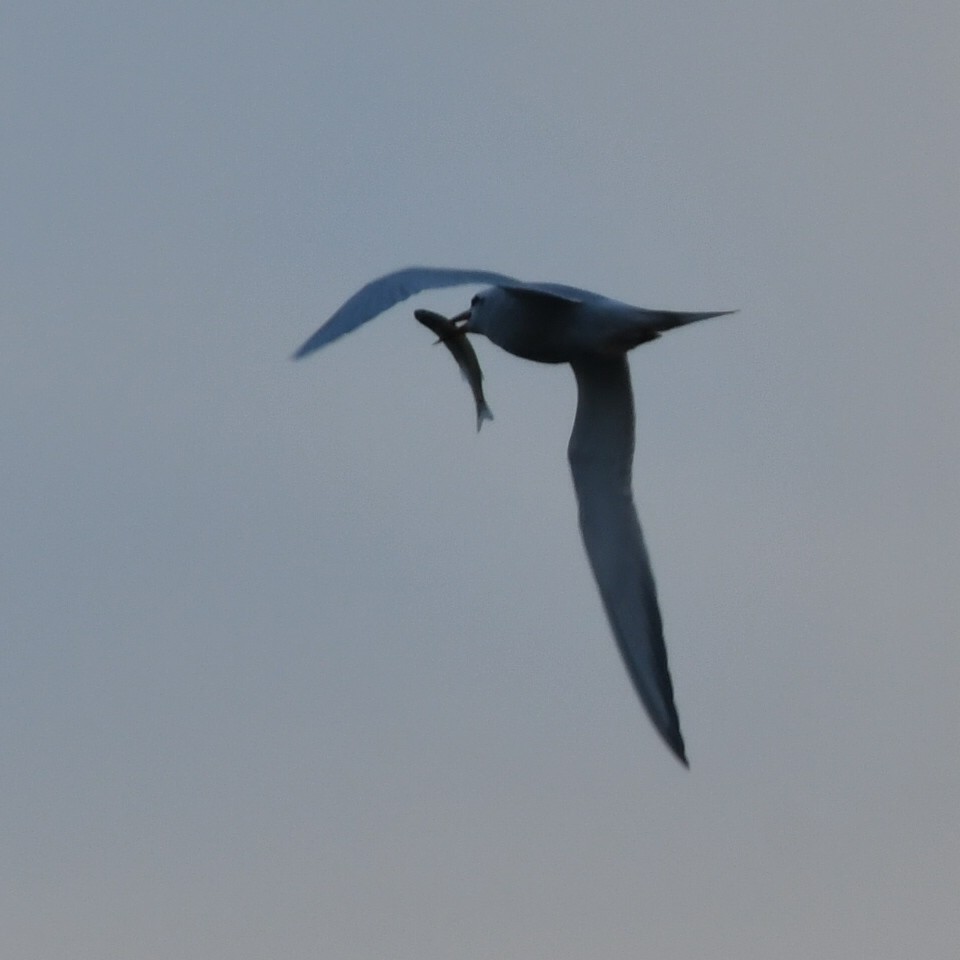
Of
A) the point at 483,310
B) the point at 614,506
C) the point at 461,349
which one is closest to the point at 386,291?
the point at 483,310

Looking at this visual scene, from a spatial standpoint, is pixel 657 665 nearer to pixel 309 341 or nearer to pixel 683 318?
pixel 683 318

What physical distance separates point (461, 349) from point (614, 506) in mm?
2183

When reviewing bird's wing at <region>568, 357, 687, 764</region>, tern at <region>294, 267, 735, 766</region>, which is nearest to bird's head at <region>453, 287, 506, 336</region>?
tern at <region>294, 267, 735, 766</region>

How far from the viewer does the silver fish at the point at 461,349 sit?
742 inches

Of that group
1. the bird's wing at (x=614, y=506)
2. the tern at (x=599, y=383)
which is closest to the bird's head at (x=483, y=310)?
the tern at (x=599, y=383)

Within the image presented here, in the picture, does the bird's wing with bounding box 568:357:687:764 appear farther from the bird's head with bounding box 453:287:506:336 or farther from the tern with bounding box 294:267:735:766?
the bird's head with bounding box 453:287:506:336

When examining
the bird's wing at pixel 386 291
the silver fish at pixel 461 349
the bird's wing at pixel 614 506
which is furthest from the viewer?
the silver fish at pixel 461 349

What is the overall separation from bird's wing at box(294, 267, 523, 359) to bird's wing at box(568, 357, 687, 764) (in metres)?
1.93

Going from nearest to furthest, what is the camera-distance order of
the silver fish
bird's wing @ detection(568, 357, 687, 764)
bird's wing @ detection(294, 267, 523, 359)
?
bird's wing @ detection(294, 267, 523, 359), bird's wing @ detection(568, 357, 687, 764), the silver fish

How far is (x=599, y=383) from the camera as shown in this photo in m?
18.8

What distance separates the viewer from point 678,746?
15773 millimetres

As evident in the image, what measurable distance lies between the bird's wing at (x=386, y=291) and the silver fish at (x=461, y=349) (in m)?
1.53

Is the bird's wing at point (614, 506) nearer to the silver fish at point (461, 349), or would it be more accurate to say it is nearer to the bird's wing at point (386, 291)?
the silver fish at point (461, 349)

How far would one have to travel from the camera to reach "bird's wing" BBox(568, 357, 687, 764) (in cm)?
1745
